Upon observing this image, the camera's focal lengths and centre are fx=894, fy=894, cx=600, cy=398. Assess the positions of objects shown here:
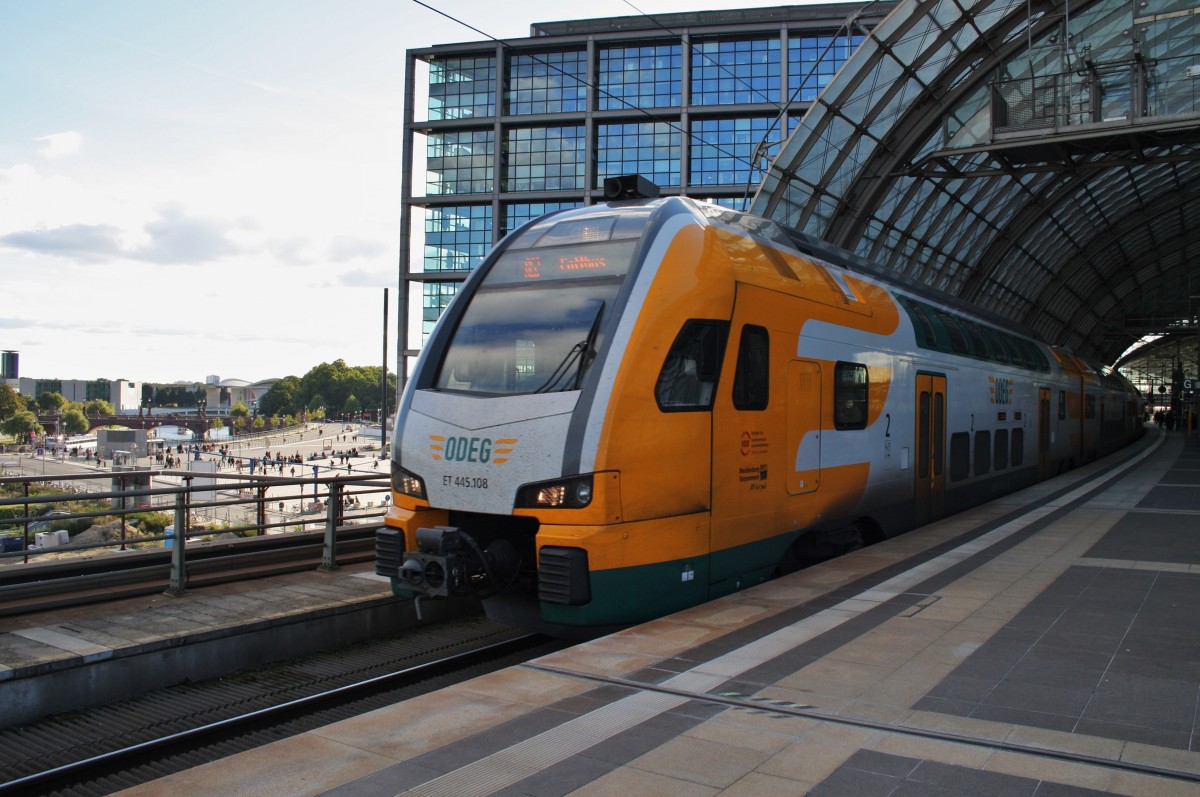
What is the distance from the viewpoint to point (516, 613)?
7301 mm

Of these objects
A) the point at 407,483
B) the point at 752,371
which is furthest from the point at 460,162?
the point at 407,483

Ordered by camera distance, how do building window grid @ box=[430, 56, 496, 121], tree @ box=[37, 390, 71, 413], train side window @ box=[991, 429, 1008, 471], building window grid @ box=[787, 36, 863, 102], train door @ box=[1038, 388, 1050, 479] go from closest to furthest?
train side window @ box=[991, 429, 1008, 471] < train door @ box=[1038, 388, 1050, 479] < building window grid @ box=[787, 36, 863, 102] < building window grid @ box=[430, 56, 496, 121] < tree @ box=[37, 390, 71, 413]

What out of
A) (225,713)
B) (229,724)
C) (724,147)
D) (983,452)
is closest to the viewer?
(229,724)

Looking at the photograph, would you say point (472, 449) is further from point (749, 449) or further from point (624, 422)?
point (749, 449)

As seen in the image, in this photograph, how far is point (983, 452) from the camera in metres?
15.2

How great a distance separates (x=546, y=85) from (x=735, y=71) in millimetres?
11502

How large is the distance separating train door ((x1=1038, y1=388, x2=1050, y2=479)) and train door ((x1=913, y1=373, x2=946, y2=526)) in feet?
26.6

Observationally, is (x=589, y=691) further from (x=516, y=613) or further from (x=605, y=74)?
(x=605, y=74)

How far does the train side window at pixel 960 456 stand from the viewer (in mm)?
13615

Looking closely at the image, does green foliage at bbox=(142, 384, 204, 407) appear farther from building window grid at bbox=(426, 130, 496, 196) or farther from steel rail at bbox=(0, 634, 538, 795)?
steel rail at bbox=(0, 634, 538, 795)

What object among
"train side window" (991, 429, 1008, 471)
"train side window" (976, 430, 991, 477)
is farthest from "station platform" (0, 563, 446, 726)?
"train side window" (991, 429, 1008, 471)

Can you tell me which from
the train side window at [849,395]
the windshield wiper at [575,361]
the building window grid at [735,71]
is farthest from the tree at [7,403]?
the windshield wiper at [575,361]

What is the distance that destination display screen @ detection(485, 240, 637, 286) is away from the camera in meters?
7.46

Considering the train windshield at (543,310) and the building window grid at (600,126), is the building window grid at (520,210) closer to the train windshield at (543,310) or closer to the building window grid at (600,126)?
the building window grid at (600,126)
